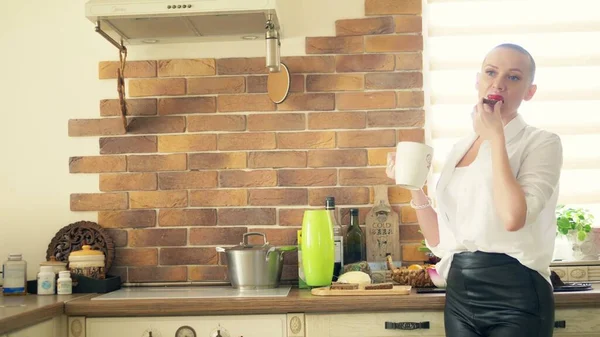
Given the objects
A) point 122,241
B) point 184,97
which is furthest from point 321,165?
point 122,241

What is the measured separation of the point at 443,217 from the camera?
2.34 meters

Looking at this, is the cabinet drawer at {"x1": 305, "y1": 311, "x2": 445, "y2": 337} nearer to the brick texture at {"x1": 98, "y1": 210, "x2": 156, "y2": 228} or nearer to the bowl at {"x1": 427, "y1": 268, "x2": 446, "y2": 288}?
the bowl at {"x1": 427, "y1": 268, "x2": 446, "y2": 288}

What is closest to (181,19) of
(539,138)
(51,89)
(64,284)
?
(51,89)

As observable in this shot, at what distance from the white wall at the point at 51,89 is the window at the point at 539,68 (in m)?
0.45

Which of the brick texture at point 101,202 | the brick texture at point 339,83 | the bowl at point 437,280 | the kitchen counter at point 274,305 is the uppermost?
the brick texture at point 339,83

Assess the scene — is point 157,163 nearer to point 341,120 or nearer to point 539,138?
point 341,120

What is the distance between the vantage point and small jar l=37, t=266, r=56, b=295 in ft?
9.47

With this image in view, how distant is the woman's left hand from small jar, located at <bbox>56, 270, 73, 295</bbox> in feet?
5.38

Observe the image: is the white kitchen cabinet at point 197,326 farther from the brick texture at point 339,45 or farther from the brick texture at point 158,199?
the brick texture at point 339,45

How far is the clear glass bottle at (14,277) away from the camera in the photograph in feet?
9.49

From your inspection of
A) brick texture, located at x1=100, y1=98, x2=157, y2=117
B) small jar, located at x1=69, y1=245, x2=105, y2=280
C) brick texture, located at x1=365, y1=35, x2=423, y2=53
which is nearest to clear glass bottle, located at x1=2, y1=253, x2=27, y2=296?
small jar, located at x1=69, y1=245, x2=105, y2=280

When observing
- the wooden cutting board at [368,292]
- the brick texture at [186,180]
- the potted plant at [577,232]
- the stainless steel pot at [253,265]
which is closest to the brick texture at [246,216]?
the brick texture at [186,180]

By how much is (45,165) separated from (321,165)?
1145 mm

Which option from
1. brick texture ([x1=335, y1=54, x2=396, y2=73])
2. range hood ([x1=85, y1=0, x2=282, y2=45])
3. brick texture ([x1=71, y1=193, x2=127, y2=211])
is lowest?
brick texture ([x1=71, y1=193, x2=127, y2=211])
